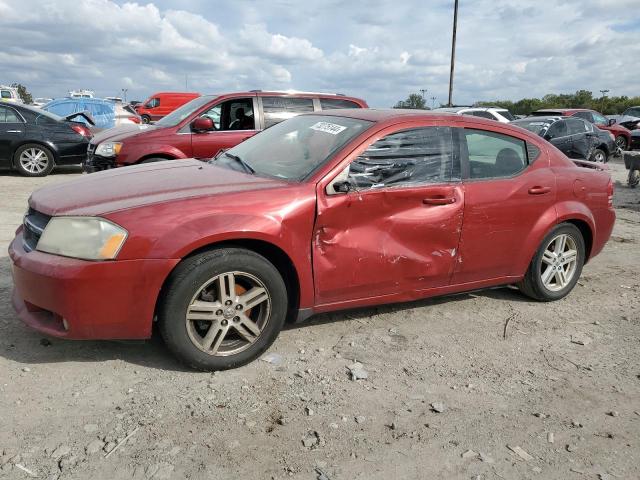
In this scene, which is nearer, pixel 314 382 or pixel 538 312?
pixel 314 382

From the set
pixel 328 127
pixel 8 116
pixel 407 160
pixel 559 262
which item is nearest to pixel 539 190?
pixel 559 262

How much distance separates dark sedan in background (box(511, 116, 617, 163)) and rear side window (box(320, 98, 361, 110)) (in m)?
6.02

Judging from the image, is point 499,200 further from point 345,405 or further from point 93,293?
point 93,293

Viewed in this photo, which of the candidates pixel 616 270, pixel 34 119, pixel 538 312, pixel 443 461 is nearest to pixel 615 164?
pixel 616 270

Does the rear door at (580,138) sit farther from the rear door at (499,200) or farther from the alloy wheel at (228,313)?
the alloy wheel at (228,313)

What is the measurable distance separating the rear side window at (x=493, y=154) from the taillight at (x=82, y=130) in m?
9.66

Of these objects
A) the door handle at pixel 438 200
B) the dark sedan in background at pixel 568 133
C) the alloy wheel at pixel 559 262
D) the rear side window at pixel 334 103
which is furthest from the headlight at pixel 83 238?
the dark sedan in background at pixel 568 133

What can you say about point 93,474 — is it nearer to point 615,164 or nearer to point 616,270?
point 616,270

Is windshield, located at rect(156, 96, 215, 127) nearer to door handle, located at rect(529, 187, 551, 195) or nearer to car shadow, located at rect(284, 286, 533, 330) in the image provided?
car shadow, located at rect(284, 286, 533, 330)

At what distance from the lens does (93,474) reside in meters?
2.33

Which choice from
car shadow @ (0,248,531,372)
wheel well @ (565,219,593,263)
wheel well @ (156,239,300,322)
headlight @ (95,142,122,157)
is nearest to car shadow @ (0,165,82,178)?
headlight @ (95,142,122,157)

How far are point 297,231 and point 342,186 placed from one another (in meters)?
0.44

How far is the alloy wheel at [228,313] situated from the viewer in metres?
3.11

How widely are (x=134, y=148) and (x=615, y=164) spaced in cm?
1593
